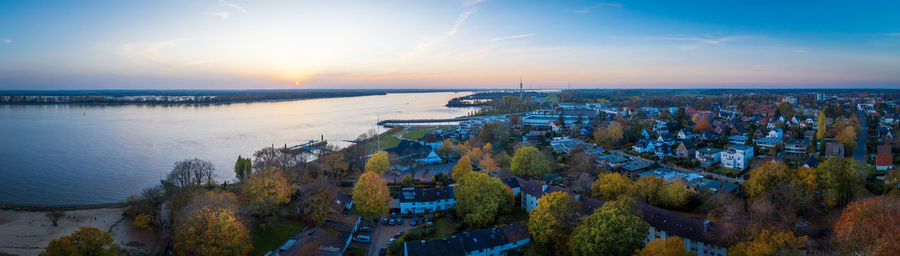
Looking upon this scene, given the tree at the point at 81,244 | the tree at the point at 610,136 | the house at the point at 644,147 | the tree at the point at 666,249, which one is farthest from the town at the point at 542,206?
the tree at the point at 610,136

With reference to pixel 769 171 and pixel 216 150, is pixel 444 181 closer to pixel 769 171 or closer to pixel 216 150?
pixel 769 171

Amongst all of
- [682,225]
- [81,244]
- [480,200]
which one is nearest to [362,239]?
[480,200]

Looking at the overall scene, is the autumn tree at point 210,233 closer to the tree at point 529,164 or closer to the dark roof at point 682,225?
the dark roof at point 682,225

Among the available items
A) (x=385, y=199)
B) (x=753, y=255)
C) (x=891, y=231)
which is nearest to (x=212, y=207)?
(x=385, y=199)

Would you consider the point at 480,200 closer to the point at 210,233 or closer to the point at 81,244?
the point at 210,233

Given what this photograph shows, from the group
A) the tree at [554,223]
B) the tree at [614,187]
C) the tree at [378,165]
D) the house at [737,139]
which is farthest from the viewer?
the house at [737,139]
